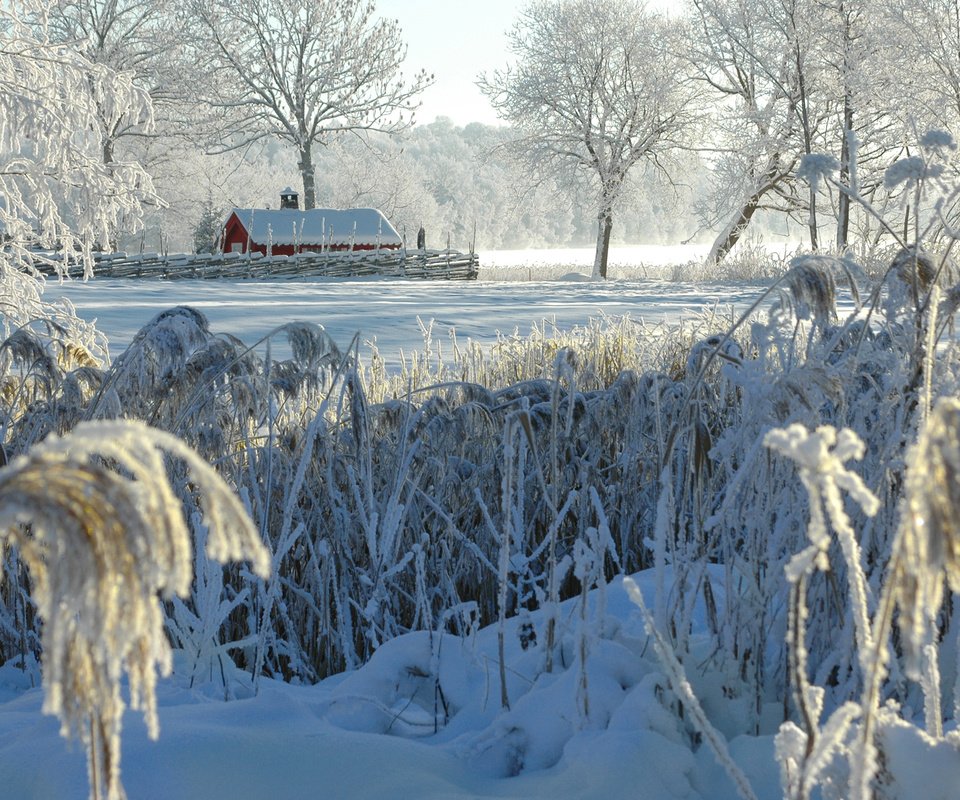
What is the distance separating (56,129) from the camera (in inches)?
195

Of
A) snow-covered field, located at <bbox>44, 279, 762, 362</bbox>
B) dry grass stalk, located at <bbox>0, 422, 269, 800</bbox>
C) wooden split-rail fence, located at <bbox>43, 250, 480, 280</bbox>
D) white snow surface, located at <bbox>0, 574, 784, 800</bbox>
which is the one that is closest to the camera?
dry grass stalk, located at <bbox>0, 422, 269, 800</bbox>

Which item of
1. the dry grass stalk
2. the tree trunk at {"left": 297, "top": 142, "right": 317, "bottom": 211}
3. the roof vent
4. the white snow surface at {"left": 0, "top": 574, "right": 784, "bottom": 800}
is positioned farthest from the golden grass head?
the roof vent

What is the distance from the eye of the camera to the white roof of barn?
27.8m

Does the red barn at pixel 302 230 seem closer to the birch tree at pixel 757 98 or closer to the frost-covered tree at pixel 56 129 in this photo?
the birch tree at pixel 757 98

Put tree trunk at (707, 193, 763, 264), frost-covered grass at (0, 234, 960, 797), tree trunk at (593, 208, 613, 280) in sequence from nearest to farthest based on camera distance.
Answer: frost-covered grass at (0, 234, 960, 797) → tree trunk at (707, 193, 763, 264) → tree trunk at (593, 208, 613, 280)

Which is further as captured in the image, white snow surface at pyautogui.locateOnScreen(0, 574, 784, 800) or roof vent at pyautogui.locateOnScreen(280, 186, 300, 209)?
roof vent at pyautogui.locateOnScreen(280, 186, 300, 209)

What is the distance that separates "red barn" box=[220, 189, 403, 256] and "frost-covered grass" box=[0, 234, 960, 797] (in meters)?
24.5

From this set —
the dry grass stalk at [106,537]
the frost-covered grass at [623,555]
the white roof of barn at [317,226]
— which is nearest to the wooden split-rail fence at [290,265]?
the white roof of barn at [317,226]

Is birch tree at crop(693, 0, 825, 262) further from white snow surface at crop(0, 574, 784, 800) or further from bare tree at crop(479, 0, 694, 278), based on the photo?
white snow surface at crop(0, 574, 784, 800)

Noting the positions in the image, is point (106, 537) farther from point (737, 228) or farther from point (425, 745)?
point (737, 228)

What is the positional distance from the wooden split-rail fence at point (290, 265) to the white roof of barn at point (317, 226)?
207cm

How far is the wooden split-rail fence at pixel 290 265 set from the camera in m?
22.8

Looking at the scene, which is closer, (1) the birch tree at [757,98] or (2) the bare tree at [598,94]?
(1) the birch tree at [757,98]

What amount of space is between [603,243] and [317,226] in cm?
828
